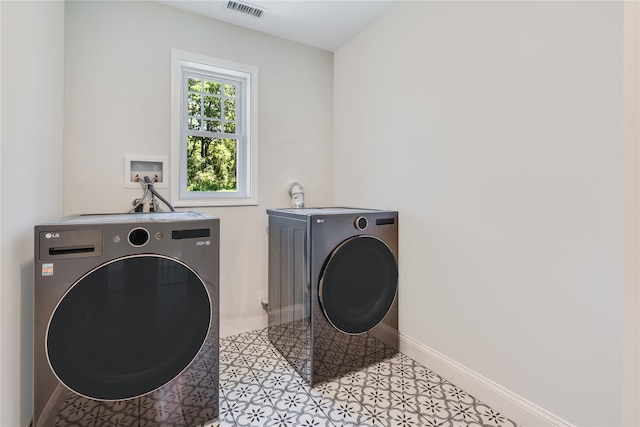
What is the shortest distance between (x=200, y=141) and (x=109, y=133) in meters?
0.59

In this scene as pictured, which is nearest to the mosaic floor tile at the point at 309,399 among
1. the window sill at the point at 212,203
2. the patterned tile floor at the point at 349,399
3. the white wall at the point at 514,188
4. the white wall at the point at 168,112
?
the patterned tile floor at the point at 349,399

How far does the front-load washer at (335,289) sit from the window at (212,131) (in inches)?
23.6

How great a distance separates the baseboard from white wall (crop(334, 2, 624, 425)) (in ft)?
0.11

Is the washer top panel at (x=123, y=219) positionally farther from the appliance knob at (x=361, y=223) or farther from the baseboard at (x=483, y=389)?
the baseboard at (x=483, y=389)

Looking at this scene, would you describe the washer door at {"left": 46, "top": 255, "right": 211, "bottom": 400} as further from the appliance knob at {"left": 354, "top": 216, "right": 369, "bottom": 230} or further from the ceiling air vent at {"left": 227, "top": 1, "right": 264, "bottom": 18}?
the ceiling air vent at {"left": 227, "top": 1, "right": 264, "bottom": 18}

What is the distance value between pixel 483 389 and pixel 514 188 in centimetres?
104

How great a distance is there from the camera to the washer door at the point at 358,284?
1786 mm

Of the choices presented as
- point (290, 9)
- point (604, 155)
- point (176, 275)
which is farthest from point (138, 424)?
point (290, 9)

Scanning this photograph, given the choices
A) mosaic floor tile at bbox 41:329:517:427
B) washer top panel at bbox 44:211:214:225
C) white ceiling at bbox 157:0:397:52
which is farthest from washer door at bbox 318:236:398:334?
white ceiling at bbox 157:0:397:52

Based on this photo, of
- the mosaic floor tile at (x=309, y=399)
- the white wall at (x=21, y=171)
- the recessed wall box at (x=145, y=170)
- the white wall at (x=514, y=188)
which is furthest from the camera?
the recessed wall box at (x=145, y=170)

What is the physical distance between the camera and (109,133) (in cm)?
196

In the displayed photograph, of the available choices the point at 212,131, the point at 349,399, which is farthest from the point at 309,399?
the point at 212,131

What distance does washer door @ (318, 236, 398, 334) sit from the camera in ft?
5.86

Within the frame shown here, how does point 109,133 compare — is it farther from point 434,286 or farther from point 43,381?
point 434,286
